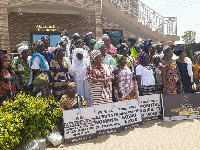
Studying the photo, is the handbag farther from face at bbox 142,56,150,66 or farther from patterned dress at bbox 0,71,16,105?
face at bbox 142,56,150,66

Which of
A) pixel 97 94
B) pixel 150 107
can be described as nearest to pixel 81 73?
pixel 97 94

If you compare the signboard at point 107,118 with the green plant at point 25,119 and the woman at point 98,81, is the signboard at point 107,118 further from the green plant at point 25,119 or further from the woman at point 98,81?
the green plant at point 25,119

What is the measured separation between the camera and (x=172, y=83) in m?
5.19

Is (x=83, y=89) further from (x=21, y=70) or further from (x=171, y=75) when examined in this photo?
(x=171, y=75)

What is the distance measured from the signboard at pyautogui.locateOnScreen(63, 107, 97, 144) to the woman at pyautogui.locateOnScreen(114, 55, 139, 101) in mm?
856

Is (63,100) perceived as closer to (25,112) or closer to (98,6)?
(25,112)

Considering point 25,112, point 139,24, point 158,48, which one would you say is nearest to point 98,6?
point 139,24

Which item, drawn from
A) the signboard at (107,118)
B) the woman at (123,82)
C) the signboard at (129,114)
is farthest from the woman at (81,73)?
the signboard at (129,114)

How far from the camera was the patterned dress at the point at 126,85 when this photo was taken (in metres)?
4.75

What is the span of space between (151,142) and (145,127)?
0.76m

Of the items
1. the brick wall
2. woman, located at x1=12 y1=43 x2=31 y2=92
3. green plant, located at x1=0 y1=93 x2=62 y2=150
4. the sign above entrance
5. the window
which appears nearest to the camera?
green plant, located at x1=0 y1=93 x2=62 y2=150

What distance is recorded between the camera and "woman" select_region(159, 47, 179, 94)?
16.7 feet

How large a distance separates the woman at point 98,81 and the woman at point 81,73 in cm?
28

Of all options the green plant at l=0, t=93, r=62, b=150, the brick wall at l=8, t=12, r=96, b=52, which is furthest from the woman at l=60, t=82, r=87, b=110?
the brick wall at l=8, t=12, r=96, b=52
